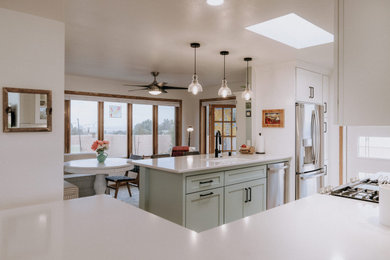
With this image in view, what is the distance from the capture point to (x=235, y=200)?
300cm

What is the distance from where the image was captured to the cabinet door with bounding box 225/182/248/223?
9.55 ft

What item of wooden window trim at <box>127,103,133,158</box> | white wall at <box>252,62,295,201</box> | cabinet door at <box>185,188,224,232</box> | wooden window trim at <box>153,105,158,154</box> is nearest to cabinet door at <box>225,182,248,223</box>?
cabinet door at <box>185,188,224,232</box>

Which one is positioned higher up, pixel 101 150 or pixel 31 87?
pixel 31 87

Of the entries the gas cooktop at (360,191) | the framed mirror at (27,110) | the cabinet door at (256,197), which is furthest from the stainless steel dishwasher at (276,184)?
the framed mirror at (27,110)

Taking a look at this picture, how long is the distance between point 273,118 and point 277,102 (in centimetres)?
25

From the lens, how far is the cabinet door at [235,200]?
9.55 feet

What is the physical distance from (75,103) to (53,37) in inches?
166

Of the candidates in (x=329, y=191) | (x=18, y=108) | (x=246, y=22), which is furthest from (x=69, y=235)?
(x=246, y=22)

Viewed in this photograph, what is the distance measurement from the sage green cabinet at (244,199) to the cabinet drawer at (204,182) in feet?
0.56

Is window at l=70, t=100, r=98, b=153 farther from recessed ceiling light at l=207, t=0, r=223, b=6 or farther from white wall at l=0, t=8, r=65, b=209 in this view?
recessed ceiling light at l=207, t=0, r=223, b=6

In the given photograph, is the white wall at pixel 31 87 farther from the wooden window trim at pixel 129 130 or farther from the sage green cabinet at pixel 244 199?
the wooden window trim at pixel 129 130

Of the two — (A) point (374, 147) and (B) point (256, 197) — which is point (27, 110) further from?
(A) point (374, 147)

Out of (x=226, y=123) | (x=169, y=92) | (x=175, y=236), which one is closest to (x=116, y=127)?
(x=169, y=92)

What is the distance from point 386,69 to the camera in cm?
101
